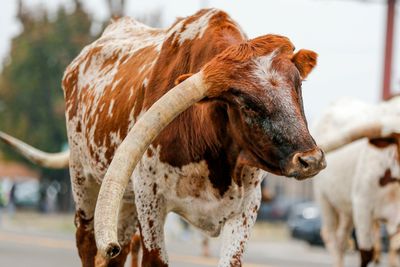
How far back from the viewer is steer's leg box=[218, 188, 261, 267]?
7.12m

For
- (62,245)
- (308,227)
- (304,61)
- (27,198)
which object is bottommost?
(27,198)

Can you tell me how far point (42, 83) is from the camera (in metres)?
49.2

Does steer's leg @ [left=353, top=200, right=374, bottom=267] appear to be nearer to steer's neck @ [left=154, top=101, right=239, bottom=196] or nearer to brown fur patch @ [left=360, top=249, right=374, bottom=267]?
brown fur patch @ [left=360, top=249, right=374, bottom=267]

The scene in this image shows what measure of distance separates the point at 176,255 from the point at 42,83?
1257 inches

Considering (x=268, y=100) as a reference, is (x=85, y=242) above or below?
below

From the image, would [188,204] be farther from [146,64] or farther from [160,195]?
[146,64]

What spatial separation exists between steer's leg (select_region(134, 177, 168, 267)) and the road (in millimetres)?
7605

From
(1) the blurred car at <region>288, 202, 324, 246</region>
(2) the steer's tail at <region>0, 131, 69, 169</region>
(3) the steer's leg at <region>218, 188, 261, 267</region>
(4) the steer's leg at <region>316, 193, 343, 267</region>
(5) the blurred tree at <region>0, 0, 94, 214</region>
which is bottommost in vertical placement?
(5) the blurred tree at <region>0, 0, 94, 214</region>

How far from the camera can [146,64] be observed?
26.7 feet

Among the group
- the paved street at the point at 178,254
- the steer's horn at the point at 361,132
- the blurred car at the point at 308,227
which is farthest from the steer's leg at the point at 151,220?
the blurred car at the point at 308,227

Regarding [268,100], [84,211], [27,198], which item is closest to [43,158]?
[84,211]

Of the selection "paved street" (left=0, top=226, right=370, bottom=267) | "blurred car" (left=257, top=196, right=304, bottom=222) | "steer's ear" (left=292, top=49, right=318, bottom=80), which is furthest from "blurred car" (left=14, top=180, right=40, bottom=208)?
"steer's ear" (left=292, top=49, right=318, bottom=80)

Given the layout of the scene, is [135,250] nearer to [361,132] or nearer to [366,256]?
[361,132]

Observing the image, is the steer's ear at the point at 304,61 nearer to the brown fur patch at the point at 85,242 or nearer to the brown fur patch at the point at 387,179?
the brown fur patch at the point at 85,242
